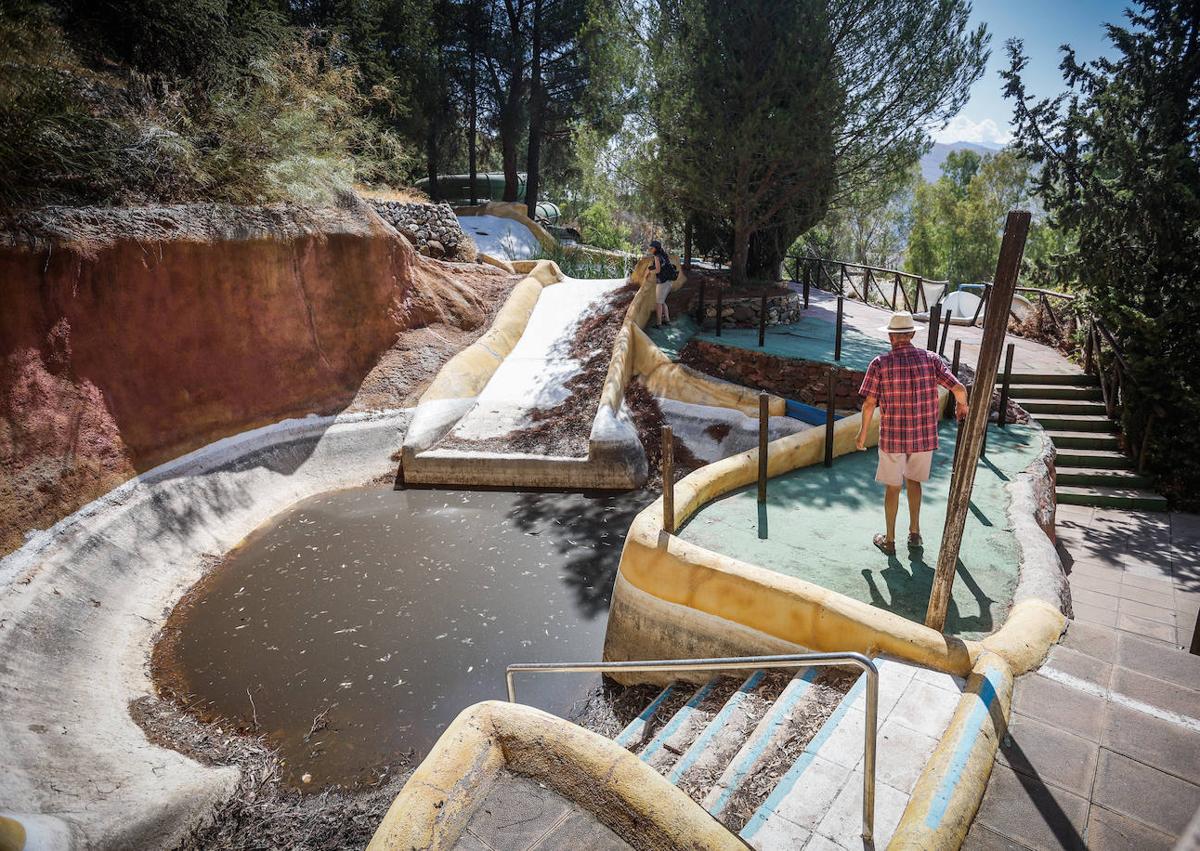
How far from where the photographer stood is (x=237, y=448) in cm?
941

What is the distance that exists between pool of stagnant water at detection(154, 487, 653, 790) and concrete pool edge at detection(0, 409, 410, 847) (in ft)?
1.15

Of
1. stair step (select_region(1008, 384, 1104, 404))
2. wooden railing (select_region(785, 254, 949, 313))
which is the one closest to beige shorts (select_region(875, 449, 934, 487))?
stair step (select_region(1008, 384, 1104, 404))

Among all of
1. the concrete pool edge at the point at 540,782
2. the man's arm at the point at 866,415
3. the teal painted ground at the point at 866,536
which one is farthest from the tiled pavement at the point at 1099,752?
the man's arm at the point at 866,415

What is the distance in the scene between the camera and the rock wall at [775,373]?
980 cm

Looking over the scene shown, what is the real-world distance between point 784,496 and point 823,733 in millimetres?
3305

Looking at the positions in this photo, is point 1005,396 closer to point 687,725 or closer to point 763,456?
point 763,456

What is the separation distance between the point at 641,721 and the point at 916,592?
2175 millimetres

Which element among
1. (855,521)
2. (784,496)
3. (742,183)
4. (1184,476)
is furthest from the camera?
(742,183)

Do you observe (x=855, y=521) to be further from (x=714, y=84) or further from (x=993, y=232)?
(x=993, y=232)

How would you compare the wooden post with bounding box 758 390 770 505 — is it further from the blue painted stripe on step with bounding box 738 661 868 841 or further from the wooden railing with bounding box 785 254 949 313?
the wooden railing with bounding box 785 254 949 313

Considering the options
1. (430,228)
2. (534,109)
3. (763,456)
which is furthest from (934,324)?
(534,109)

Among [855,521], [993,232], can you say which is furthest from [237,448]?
[993,232]

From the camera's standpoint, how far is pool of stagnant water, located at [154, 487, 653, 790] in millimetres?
5633

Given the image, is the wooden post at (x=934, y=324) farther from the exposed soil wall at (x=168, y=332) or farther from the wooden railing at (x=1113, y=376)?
the exposed soil wall at (x=168, y=332)
